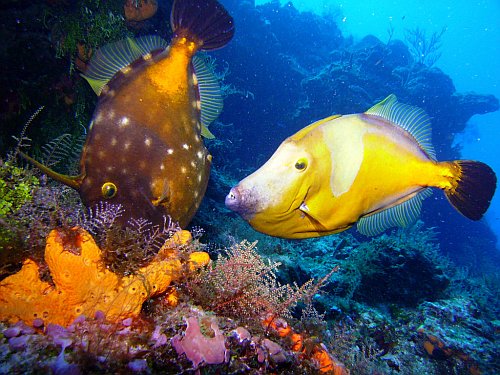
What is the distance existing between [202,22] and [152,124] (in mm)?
1121

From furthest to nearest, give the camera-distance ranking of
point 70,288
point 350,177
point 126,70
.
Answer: point 126,70, point 350,177, point 70,288

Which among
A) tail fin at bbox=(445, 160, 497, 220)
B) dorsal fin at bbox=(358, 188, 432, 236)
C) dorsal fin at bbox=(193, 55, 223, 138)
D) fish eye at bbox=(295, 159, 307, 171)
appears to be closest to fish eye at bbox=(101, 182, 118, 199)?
dorsal fin at bbox=(193, 55, 223, 138)

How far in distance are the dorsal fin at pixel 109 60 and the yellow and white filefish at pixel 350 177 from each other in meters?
1.73

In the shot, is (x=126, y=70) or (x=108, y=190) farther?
(x=126, y=70)

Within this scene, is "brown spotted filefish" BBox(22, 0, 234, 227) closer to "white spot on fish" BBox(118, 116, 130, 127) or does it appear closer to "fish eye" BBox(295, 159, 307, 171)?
"white spot on fish" BBox(118, 116, 130, 127)

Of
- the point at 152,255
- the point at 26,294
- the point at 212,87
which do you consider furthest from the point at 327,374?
the point at 212,87

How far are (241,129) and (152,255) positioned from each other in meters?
16.4

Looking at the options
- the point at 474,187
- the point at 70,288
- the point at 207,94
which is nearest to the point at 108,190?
the point at 70,288

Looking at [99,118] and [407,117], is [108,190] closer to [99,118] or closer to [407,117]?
[99,118]

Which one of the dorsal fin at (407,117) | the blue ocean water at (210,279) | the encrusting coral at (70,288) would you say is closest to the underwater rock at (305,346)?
the blue ocean water at (210,279)

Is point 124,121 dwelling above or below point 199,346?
above

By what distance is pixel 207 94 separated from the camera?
2957 millimetres

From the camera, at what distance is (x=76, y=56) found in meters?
4.72

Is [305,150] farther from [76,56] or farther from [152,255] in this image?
[76,56]
